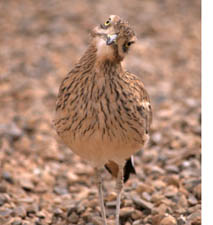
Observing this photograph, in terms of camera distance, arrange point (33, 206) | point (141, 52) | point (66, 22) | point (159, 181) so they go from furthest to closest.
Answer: point (66, 22)
point (141, 52)
point (159, 181)
point (33, 206)

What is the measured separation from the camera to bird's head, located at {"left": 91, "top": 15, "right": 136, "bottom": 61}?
3.20m

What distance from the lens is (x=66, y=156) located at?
588cm

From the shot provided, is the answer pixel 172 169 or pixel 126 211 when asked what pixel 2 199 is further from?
pixel 172 169

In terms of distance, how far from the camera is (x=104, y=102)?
3.42 meters

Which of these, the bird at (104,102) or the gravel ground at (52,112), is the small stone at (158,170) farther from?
the bird at (104,102)

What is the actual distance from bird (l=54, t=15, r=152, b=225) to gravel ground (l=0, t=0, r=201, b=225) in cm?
78

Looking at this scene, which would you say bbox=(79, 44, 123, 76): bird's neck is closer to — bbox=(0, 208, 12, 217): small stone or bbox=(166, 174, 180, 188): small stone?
bbox=(0, 208, 12, 217): small stone

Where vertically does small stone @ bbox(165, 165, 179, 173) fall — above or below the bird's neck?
above

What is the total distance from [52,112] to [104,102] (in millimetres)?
3306

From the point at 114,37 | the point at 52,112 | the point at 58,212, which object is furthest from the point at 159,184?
the point at 52,112

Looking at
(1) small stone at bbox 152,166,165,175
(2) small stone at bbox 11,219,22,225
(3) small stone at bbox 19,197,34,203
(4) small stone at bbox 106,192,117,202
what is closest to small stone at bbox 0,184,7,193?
(3) small stone at bbox 19,197,34,203
